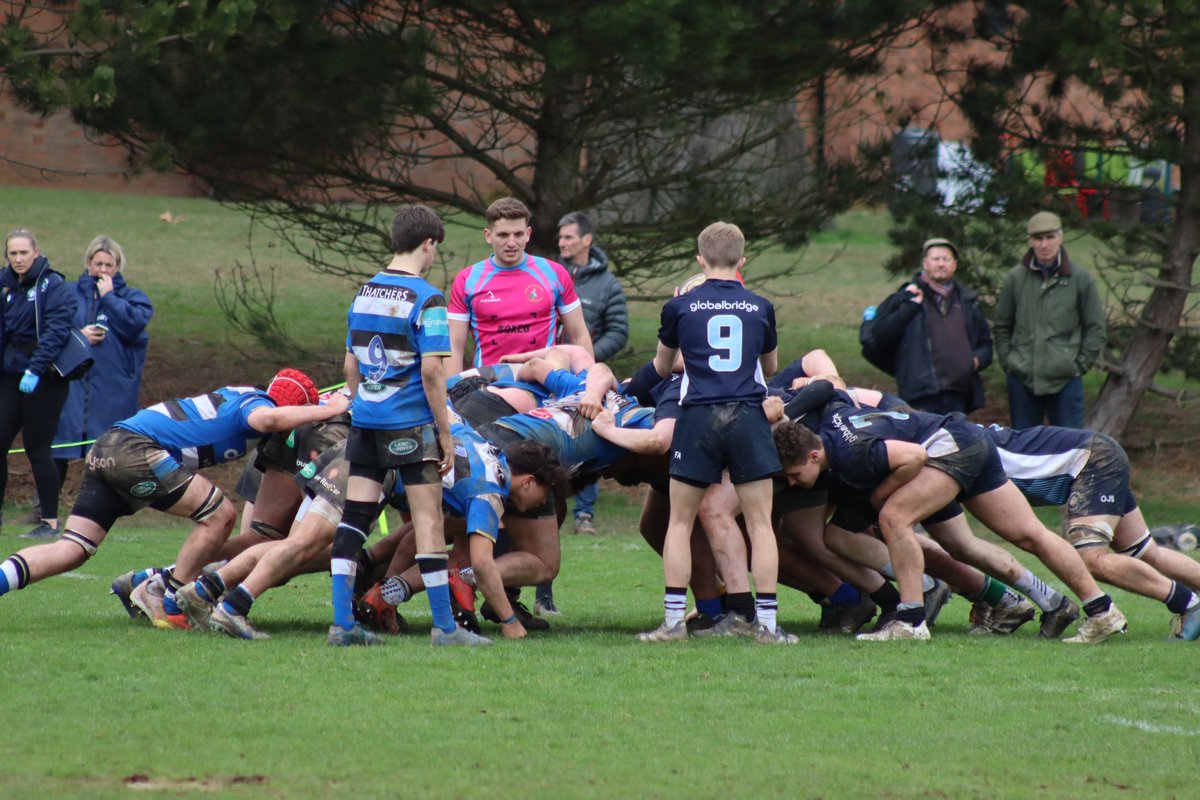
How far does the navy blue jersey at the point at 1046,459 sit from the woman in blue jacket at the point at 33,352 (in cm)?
713

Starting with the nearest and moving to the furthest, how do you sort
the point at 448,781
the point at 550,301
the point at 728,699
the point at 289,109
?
1. the point at 448,781
2. the point at 728,699
3. the point at 550,301
4. the point at 289,109

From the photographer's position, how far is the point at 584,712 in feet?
18.4

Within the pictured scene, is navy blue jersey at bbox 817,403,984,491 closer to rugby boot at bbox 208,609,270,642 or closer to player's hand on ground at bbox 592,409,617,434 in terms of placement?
player's hand on ground at bbox 592,409,617,434

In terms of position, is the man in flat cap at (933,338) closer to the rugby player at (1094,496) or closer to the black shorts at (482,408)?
the rugby player at (1094,496)

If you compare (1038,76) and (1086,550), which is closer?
(1086,550)

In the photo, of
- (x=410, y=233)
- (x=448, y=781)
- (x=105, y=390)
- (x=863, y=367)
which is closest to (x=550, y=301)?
(x=410, y=233)

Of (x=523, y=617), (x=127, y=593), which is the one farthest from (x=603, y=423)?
(x=127, y=593)

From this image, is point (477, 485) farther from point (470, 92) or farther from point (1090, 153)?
point (1090, 153)

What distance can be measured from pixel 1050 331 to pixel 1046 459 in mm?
4952

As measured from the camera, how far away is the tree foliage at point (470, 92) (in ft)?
40.6

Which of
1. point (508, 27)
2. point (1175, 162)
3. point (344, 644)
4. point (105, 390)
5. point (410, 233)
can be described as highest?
point (508, 27)

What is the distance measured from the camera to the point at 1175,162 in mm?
14523

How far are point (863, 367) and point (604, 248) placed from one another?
15.1 feet

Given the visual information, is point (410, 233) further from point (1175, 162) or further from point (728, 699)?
point (1175, 162)
